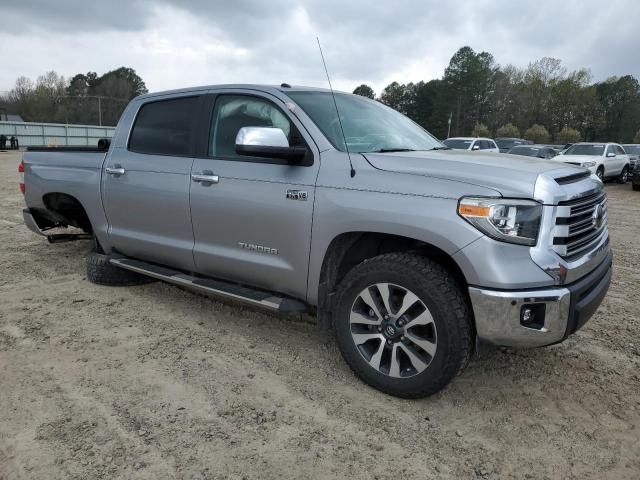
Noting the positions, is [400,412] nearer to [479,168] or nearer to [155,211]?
[479,168]

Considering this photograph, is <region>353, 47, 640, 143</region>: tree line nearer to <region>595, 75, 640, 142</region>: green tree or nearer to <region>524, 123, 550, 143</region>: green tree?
<region>595, 75, 640, 142</region>: green tree

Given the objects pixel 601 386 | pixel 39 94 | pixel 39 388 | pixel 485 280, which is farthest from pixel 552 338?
pixel 39 94

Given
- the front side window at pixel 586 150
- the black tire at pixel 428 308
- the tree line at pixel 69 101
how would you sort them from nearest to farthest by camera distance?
the black tire at pixel 428 308, the front side window at pixel 586 150, the tree line at pixel 69 101

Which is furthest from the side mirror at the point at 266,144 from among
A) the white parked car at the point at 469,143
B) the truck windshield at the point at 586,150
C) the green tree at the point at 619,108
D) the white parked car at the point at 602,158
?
the green tree at the point at 619,108

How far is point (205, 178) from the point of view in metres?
3.70

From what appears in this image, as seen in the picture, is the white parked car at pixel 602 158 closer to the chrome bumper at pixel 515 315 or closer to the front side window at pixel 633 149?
the front side window at pixel 633 149

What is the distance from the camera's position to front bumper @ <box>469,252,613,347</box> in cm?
255

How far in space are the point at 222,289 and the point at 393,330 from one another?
4.50ft

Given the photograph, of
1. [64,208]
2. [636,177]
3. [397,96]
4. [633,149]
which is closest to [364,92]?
[633,149]

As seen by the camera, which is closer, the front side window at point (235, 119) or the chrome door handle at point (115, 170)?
the front side window at point (235, 119)

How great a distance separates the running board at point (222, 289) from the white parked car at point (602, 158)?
56.7 ft

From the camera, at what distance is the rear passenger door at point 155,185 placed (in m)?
3.95

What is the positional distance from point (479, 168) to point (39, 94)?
87628mm

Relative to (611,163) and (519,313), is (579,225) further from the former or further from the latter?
(611,163)
